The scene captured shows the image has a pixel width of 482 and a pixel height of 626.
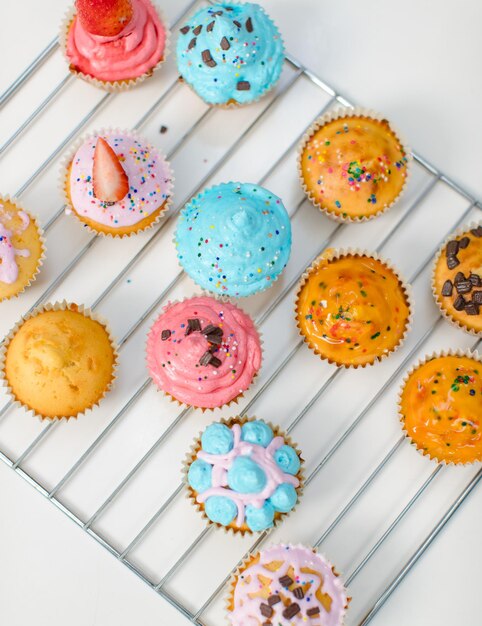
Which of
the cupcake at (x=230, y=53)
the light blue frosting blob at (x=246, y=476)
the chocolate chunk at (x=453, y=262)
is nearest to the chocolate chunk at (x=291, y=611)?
the light blue frosting blob at (x=246, y=476)

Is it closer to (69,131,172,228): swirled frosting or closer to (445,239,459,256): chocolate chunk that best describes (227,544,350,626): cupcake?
(445,239,459,256): chocolate chunk

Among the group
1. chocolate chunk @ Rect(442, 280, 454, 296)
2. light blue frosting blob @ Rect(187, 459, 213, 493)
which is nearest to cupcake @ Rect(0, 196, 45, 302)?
light blue frosting blob @ Rect(187, 459, 213, 493)

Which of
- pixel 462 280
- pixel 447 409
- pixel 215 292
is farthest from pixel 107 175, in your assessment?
pixel 447 409

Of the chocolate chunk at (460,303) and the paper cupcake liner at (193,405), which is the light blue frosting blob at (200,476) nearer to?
the paper cupcake liner at (193,405)

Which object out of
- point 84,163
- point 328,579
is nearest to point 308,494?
point 328,579

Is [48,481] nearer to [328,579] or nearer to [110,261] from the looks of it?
[110,261]

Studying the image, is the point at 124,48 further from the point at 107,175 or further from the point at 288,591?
the point at 288,591
